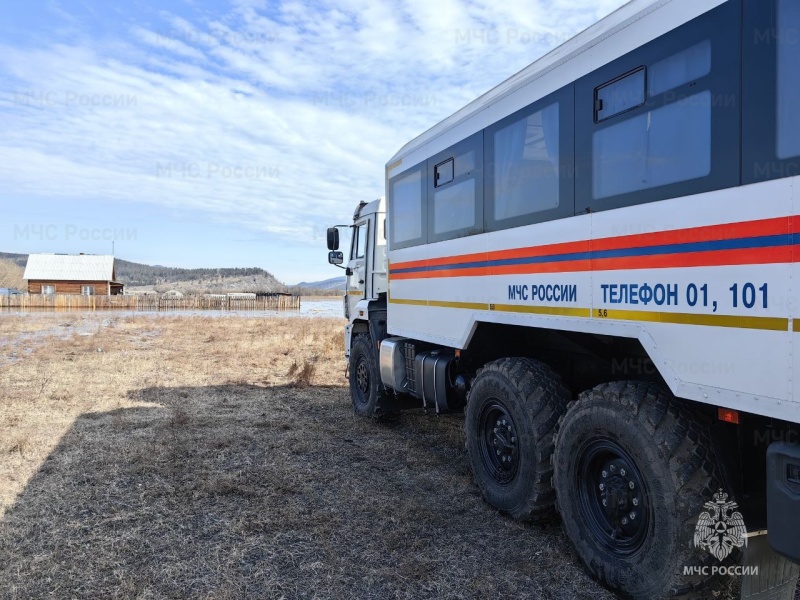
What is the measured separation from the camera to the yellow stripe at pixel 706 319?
261 centimetres

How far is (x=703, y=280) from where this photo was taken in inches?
116

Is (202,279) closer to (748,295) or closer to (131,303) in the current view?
(131,303)

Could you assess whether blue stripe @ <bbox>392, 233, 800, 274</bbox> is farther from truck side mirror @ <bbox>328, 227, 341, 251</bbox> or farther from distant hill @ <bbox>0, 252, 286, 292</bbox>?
distant hill @ <bbox>0, 252, 286, 292</bbox>

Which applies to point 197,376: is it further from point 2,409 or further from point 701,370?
point 701,370

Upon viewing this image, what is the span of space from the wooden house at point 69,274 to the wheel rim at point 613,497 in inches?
2656

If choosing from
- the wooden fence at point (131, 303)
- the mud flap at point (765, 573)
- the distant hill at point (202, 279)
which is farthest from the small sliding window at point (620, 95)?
the distant hill at point (202, 279)

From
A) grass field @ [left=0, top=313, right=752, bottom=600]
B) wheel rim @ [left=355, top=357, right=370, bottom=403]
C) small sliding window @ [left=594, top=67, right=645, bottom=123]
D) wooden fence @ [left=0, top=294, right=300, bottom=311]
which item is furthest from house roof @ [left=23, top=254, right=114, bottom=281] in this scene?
small sliding window @ [left=594, top=67, right=645, bottom=123]

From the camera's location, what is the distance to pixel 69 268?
6309 cm

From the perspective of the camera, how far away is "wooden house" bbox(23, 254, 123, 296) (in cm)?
6138

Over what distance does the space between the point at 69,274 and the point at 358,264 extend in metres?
64.8

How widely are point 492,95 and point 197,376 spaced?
9963mm

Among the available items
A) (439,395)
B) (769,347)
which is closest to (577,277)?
(769,347)

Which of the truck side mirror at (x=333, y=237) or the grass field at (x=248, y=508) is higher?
the truck side mirror at (x=333, y=237)

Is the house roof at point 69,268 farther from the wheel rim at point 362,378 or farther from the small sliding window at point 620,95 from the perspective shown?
the small sliding window at point 620,95
